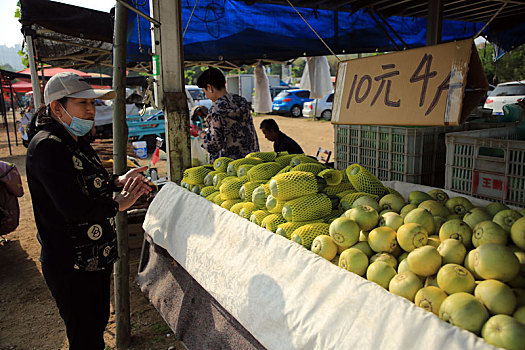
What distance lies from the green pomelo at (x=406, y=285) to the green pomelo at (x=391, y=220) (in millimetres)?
361

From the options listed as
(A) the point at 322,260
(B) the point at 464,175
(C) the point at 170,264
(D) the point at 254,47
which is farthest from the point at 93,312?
(D) the point at 254,47

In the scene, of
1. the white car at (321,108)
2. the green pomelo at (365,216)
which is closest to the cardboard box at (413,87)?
the green pomelo at (365,216)

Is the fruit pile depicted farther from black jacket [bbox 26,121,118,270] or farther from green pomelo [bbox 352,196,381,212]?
black jacket [bbox 26,121,118,270]

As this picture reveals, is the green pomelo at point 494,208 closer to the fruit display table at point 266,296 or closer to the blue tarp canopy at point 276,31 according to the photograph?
the fruit display table at point 266,296

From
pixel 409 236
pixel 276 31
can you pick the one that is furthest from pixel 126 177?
pixel 276 31

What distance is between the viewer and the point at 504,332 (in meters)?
1.14

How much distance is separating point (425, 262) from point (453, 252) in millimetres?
144

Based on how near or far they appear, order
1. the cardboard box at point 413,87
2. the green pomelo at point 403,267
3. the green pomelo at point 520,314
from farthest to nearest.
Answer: the cardboard box at point 413,87 < the green pomelo at point 403,267 < the green pomelo at point 520,314

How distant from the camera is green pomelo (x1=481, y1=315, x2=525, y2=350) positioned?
3.63 ft

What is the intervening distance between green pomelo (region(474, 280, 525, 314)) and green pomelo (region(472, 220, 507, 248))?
28 centimetres

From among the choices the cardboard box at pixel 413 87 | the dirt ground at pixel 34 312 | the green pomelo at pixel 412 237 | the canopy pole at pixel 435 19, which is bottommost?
the dirt ground at pixel 34 312

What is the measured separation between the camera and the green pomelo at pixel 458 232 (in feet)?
5.40

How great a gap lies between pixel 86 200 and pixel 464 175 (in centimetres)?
236

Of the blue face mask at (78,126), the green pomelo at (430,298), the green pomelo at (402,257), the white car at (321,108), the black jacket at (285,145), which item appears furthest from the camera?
the white car at (321,108)
